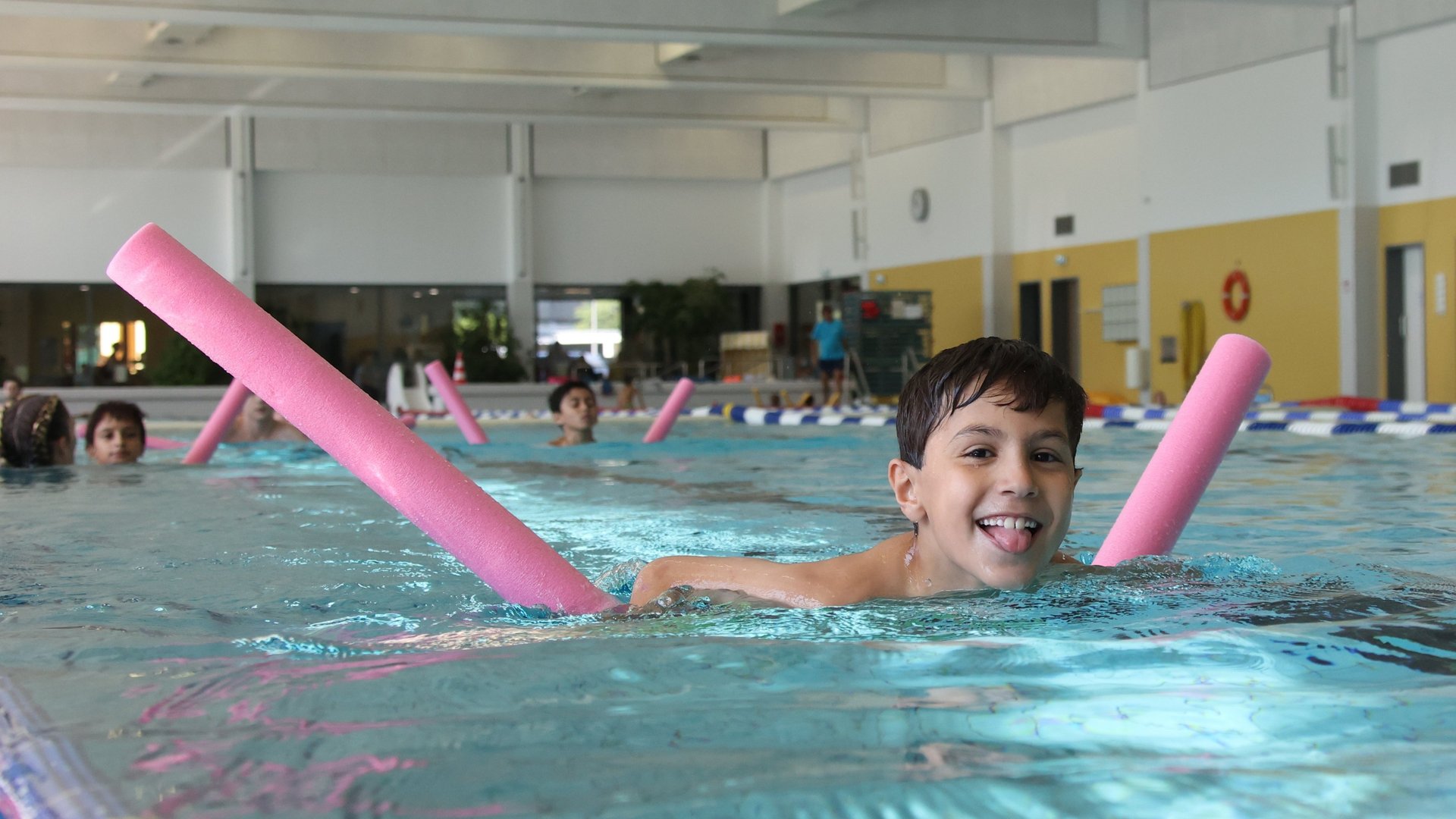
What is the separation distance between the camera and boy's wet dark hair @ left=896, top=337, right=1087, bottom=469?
227 cm

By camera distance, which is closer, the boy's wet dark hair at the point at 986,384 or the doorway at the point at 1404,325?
the boy's wet dark hair at the point at 986,384

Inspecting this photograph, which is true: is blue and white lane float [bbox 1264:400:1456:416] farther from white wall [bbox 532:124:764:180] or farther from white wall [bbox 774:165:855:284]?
white wall [bbox 532:124:764:180]

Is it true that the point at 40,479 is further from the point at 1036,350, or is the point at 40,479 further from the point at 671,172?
the point at 671,172

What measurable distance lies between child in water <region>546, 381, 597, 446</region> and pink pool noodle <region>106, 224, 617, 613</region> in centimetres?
647

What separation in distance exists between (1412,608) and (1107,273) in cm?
1630

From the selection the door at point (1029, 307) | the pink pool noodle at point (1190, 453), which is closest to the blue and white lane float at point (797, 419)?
the door at point (1029, 307)

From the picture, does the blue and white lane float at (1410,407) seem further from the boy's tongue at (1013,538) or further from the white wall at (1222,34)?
the boy's tongue at (1013,538)

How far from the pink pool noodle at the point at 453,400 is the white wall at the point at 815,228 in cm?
1387

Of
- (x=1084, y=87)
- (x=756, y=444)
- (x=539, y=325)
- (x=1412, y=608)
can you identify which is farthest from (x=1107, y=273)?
(x=1412, y=608)

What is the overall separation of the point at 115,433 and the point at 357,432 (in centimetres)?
498

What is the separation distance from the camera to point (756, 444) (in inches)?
403

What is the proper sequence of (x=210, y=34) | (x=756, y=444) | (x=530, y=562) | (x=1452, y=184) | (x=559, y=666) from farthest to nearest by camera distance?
(x=210, y=34) < (x=1452, y=184) < (x=756, y=444) < (x=530, y=562) < (x=559, y=666)

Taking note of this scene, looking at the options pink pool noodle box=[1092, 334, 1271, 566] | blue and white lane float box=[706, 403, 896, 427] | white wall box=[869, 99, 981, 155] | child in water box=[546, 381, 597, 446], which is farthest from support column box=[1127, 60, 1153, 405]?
pink pool noodle box=[1092, 334, 1271, 566]

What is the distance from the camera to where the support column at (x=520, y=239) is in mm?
24625
